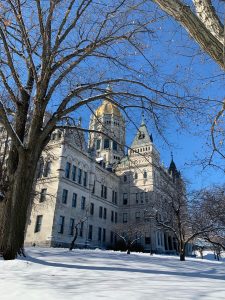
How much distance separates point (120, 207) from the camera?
55.9 metres

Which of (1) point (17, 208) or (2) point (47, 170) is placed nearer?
(1) point (17, 208)

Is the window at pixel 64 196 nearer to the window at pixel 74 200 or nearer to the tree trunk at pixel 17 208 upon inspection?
the window at pixel 74 200

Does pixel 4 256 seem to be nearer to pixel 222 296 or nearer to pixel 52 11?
pixel 222 296

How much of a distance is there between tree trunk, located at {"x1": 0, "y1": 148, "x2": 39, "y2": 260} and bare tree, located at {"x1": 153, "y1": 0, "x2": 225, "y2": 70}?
19.3 ft

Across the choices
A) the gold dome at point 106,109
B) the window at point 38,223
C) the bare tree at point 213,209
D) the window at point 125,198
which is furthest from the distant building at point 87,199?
the gold dome at point 106,109

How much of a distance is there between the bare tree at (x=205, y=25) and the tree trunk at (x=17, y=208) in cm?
588

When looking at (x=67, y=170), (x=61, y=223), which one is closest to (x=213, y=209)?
(x=61, y=223)

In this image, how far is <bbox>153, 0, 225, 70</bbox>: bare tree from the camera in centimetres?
425

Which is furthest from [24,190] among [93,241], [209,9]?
[93,241]

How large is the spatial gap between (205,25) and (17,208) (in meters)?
6.46

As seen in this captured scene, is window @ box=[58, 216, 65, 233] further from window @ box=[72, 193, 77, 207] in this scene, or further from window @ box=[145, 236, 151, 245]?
window @ box=[145, 236, 151, 245]

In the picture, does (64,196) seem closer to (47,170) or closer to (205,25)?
(47,170)

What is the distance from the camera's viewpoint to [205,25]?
4.41 m

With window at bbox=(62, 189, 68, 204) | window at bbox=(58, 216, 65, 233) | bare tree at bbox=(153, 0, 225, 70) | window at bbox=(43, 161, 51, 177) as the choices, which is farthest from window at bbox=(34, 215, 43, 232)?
bare tree at bbox=(153, 0, 225, 70)
